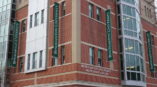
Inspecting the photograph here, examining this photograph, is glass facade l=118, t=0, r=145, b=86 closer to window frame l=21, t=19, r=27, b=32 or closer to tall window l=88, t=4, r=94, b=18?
tall window l=88, t=4, r=94, b=18

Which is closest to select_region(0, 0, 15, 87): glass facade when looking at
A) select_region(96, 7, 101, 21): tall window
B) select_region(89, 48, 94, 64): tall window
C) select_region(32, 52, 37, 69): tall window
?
select_region(32, 52, 37, 69): tall window

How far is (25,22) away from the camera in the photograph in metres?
33.7

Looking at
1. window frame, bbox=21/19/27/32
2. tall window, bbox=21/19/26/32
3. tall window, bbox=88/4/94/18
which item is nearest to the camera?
tall window, bbox=88/4/94/18

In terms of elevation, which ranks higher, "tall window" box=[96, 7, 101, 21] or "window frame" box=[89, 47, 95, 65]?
"tall window" box=[96, 7, 101, 21]

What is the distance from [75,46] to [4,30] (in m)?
14.6

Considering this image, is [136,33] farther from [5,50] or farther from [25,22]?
[5,50]

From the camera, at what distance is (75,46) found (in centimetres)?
2534

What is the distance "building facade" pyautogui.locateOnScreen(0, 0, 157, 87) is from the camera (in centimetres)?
2602

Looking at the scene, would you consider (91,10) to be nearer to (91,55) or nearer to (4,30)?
(91,55)

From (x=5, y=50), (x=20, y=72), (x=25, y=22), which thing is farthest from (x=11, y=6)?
(x=20, y=72)

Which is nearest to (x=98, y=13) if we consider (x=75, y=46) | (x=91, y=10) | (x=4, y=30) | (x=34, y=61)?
(x=91, y=10)

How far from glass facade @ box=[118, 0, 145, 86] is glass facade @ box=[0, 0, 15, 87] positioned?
614 inches

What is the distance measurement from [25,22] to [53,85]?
11.3 m

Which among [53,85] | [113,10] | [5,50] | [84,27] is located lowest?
Result: [53,85]
